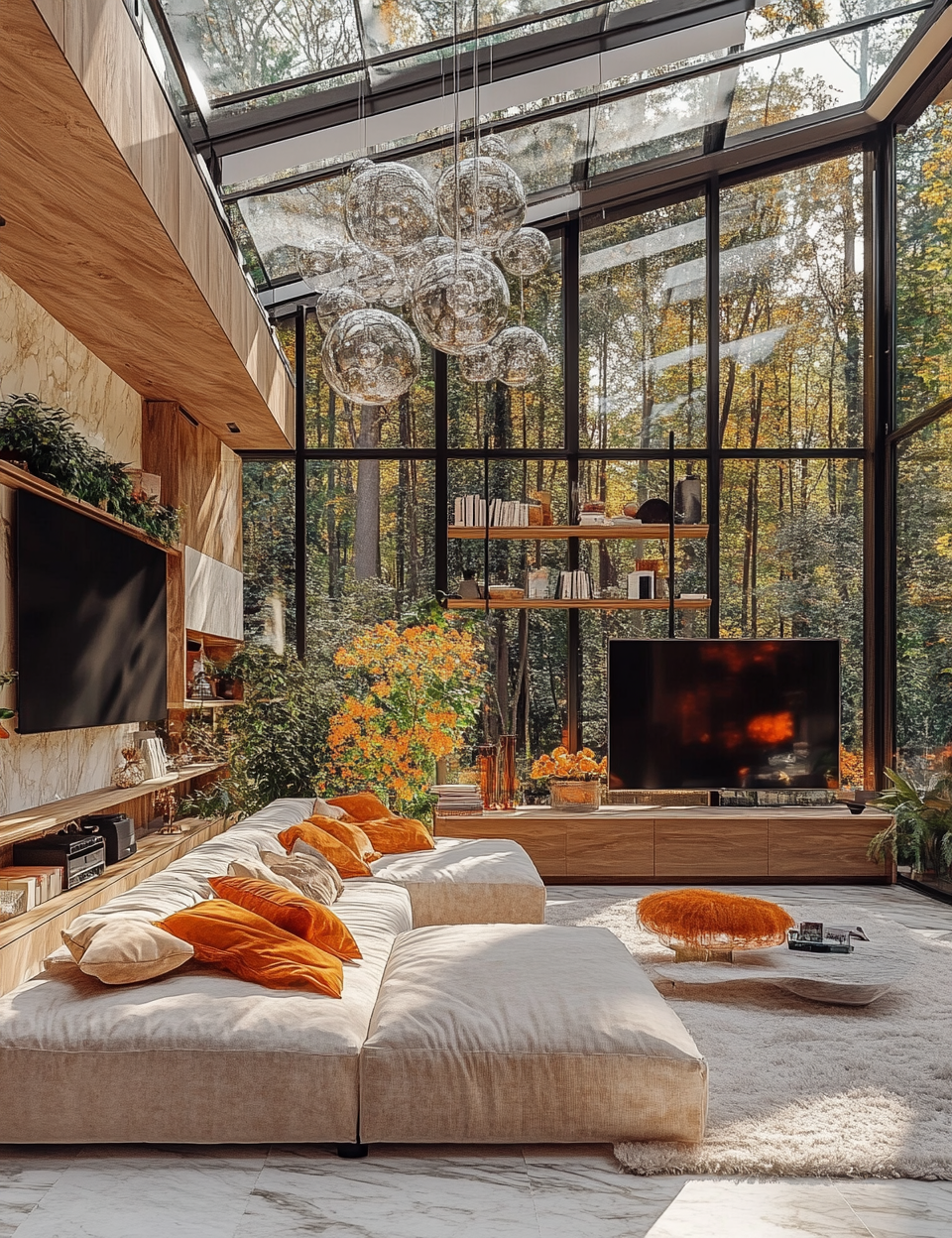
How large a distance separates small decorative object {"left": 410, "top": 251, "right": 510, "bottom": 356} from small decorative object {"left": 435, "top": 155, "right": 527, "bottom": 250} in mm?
449

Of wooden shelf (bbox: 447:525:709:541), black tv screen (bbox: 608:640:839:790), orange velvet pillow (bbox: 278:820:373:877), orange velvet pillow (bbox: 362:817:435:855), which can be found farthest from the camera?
wooden shelf (bbox: 447:525:709:541)

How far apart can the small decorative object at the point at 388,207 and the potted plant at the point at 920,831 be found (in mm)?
4892

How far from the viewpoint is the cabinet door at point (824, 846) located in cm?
684

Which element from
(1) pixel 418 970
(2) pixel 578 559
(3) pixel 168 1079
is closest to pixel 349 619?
(2) pixel 578 559

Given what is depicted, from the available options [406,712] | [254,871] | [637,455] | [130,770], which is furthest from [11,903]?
[637,455]

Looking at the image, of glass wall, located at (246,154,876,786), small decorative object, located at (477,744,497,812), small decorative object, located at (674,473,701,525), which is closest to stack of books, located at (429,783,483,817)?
small decorative object, located at (477,744,497,812)

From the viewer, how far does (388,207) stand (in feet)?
10.1

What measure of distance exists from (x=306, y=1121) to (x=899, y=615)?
19.0 ft

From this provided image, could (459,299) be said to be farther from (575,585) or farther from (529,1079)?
(575,585)

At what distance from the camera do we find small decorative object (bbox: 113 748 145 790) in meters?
5.35

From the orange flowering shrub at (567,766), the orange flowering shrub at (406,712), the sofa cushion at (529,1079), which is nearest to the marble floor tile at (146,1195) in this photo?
the sofa cushion at (529,1079)

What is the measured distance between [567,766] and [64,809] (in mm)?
3498

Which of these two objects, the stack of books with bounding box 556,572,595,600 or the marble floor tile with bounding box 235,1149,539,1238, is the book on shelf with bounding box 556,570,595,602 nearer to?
the stack of books with bounding box 556,572,595,600

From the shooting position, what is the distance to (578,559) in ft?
25.5
